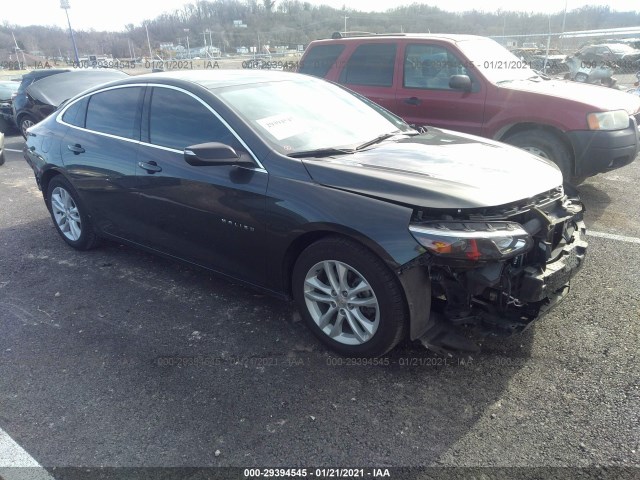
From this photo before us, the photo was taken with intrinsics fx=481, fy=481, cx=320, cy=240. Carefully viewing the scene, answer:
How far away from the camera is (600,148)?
5.10 meters

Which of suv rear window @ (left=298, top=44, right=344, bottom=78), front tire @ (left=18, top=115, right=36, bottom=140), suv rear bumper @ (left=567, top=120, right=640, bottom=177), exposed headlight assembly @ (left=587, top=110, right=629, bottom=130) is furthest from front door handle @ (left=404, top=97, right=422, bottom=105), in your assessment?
front tire @ (left=18, top=115, right=36, bottom=140)

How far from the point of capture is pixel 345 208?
2656 mm

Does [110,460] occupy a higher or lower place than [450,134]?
lower

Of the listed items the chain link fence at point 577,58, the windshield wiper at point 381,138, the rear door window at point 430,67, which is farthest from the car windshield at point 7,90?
the chain link fence at point 577,58

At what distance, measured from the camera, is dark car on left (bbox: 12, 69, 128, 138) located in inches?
386

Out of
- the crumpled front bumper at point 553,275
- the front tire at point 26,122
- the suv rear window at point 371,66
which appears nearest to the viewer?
the crumpled front bumper at point 553,275

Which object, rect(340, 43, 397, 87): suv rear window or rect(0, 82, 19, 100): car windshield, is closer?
rect(340, 43, 397, 87): suv rear window

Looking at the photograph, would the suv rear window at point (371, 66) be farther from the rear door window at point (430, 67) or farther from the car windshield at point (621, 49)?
the car windshield at point (621, 49)

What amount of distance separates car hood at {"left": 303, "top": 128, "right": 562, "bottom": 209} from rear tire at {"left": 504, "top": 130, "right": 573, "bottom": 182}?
2.35 meters

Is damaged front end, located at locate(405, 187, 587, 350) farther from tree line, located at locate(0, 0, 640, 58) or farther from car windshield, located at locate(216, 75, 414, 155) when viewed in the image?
tree line, located at locate(0, 0, 640, 58)

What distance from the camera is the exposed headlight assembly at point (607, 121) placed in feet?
16.8

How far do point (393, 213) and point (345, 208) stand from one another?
277mm

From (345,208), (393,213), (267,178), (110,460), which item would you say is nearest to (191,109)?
(267,178)

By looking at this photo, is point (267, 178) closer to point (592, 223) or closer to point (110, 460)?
point (110, 460)
